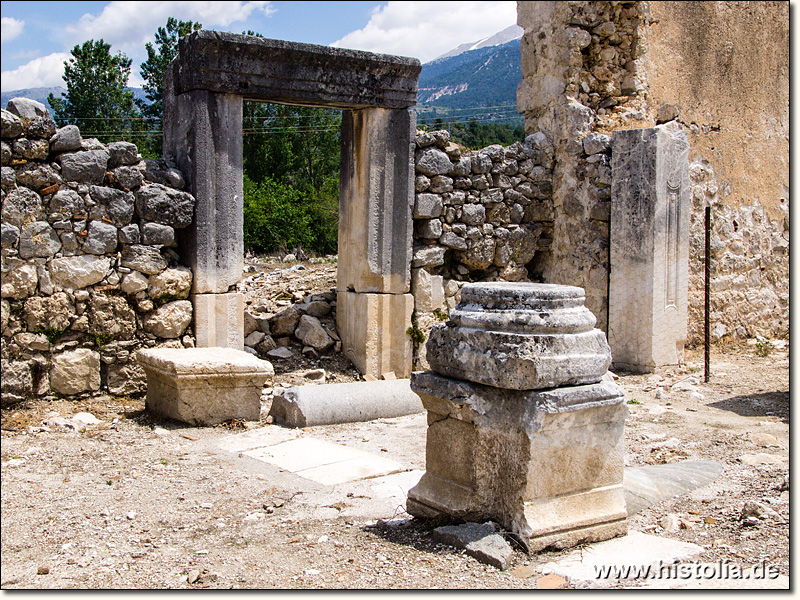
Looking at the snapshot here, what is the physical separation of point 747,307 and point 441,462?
26.1 ft

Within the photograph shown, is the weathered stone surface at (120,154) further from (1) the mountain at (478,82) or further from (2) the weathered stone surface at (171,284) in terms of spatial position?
(1) the mountain at (478,82)

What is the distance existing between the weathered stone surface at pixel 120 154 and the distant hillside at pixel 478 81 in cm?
3368

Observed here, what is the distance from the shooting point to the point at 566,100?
349 inches

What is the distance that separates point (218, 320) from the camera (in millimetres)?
7172

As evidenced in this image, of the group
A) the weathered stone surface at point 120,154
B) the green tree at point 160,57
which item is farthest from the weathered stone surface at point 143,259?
the green tree at point 160,57

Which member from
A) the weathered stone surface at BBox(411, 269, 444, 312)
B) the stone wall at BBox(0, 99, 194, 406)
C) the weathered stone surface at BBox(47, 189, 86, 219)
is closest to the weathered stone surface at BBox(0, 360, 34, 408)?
the stone wall at BBox(0, 99, 194, 406)

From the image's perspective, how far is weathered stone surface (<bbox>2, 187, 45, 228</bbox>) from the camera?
6156mm

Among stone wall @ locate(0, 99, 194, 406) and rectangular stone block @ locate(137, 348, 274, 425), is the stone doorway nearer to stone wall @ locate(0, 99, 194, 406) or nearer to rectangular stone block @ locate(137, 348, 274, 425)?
stone wall @ locate(0, 99, 194, 406)

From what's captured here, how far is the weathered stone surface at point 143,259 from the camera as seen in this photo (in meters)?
6.73

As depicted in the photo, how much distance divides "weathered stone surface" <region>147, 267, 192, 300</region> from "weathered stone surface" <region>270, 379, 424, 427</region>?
1387mm

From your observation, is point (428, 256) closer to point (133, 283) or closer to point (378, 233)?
point (378, 233)

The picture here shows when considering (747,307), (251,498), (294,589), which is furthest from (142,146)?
(294,589)

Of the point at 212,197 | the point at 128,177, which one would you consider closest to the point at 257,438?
the point at 212,197

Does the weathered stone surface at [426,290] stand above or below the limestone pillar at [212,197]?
below
